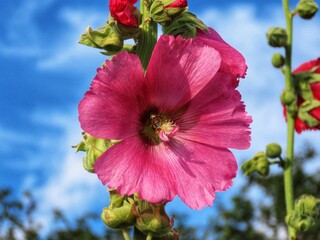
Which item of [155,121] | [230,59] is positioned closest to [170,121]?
[155,121]

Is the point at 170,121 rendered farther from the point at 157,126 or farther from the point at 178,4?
the point at 178,4

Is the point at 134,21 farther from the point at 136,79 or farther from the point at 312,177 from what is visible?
the point at 312,177

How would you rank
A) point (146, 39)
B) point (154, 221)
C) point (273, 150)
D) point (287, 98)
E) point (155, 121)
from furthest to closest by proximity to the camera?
point (287, 98) → point (273, 150) → point (155, 121) → point (146, 39) → point (154, 221)

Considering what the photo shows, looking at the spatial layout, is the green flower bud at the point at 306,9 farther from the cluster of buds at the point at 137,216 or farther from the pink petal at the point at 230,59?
the cluster of buds at the point at 137,216

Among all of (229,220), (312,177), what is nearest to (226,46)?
(229,220)

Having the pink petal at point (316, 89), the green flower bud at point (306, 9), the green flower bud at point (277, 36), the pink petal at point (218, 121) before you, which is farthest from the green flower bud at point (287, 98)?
the pink petal at point (218, 121)

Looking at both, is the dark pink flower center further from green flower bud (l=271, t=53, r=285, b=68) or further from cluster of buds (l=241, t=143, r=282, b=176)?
green flower bud (l=271, t=53, r=285, b=68)

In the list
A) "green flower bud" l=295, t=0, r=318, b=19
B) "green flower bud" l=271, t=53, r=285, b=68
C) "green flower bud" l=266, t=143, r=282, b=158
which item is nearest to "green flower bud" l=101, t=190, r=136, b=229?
"green flower bud" l=266, t=143, r=282, b=158
